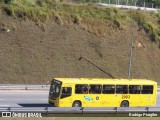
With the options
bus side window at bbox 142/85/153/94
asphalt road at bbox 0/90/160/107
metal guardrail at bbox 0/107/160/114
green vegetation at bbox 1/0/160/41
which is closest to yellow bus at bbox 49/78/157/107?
bus side window at bbox 142/85/153/94

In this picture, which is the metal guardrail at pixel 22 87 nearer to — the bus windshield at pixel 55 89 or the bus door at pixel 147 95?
the bus windshield at pixel 55 89

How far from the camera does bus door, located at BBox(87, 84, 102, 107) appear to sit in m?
36.7

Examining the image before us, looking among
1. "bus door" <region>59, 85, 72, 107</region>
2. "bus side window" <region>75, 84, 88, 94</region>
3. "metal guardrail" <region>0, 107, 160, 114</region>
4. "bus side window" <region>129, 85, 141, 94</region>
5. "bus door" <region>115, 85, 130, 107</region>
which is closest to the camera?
"metal guardrail" <region>0, 107, 160, 114</region>

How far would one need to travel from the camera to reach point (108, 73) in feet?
175

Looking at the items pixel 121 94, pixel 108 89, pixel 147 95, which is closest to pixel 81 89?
pixel 108 89

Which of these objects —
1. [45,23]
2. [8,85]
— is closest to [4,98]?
[8,85]

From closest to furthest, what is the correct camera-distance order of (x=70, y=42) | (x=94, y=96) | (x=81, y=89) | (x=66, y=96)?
(x=66, y=96)
(x=81, y=89)
(x=94, y=96)
(x=70, y=42)

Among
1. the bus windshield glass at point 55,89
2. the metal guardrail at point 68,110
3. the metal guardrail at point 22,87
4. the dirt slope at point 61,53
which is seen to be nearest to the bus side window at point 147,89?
the bus windshield glass at point 55,89

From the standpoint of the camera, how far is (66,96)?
118 ft

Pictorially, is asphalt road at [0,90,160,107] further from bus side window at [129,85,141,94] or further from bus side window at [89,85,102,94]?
bus side window at [89,85,102,94]

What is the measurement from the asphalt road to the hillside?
15.5 feet

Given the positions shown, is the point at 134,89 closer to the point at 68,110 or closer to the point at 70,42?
the point at 68,110

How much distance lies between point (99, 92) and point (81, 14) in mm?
21080

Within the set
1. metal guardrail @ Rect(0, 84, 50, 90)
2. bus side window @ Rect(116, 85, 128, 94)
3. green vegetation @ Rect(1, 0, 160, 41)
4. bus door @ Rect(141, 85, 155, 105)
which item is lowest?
metal guardrail @ Rect(0, 84, 50, 90)
